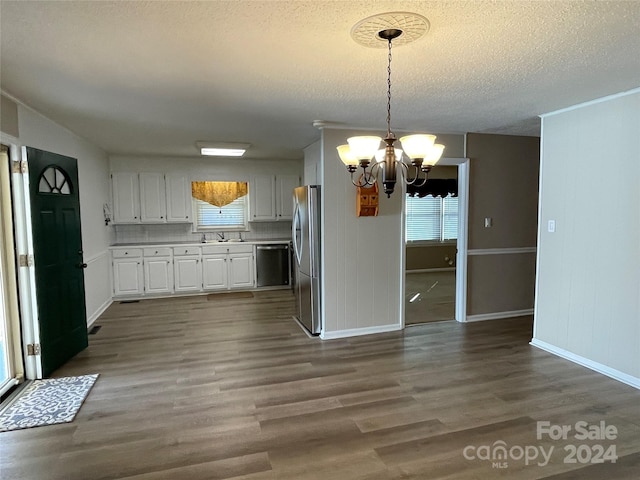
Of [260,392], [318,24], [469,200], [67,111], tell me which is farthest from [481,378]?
[67,111]

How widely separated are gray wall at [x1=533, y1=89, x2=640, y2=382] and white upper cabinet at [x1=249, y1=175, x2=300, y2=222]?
4.30 m

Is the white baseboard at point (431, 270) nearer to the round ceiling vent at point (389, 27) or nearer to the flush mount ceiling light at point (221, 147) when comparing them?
the flush mount ceiling light at point (221, 147)

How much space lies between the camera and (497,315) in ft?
16.5

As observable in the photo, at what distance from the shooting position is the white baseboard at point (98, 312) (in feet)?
15.8

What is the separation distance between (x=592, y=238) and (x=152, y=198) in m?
6.10

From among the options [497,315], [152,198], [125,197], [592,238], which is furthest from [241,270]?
[592,238]

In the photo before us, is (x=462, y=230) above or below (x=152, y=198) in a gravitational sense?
below

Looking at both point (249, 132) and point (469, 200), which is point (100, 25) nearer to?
point (249, 132)

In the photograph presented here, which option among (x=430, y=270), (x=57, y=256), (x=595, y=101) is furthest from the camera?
(x=430, y=270)

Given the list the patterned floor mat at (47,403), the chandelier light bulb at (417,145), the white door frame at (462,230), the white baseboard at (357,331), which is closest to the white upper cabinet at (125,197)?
the patterned floor mat at (47,403)

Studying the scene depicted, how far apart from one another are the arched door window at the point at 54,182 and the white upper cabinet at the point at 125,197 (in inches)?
97.7

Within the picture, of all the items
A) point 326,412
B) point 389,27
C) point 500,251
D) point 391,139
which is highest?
point 389,27

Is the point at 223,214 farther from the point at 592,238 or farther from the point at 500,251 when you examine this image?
the point at 592,238

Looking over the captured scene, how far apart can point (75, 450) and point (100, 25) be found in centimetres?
241
